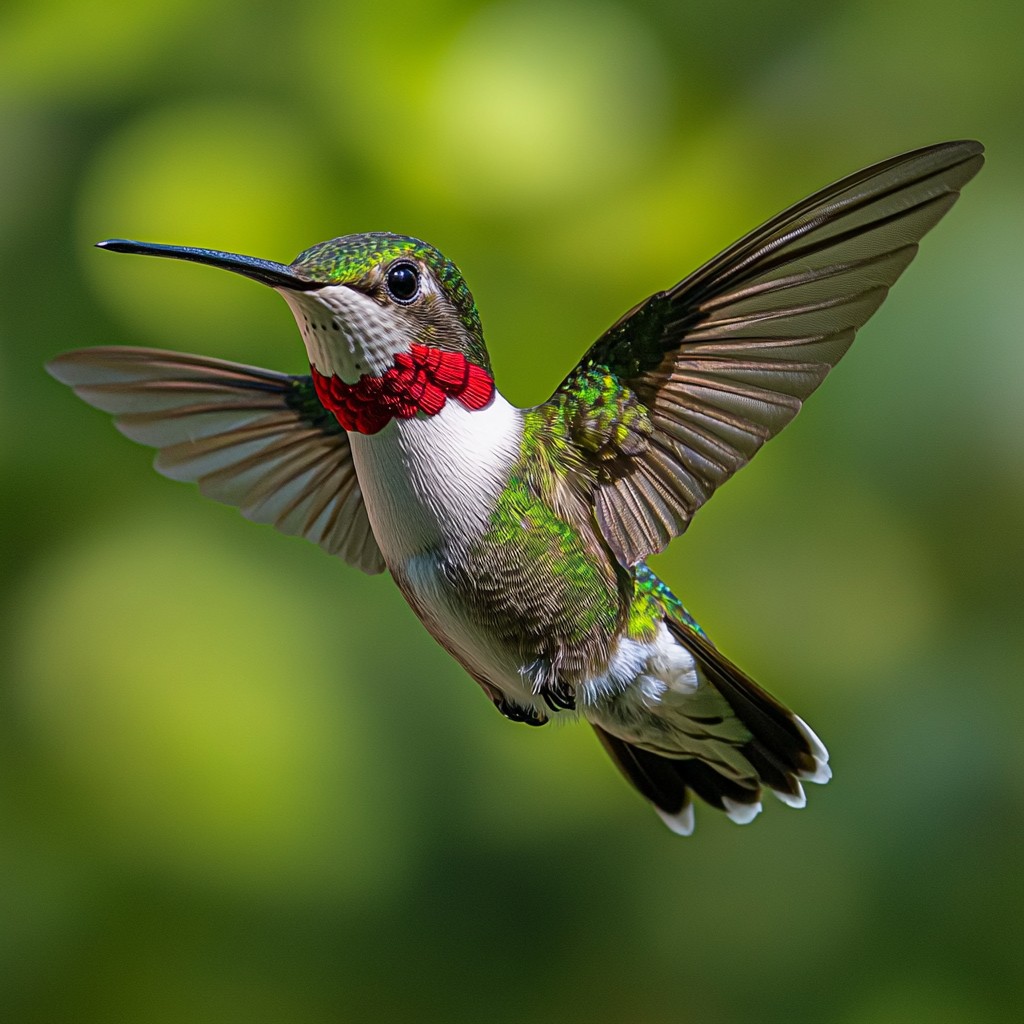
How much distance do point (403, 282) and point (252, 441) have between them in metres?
0.33

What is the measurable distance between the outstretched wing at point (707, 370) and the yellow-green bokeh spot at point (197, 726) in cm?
129

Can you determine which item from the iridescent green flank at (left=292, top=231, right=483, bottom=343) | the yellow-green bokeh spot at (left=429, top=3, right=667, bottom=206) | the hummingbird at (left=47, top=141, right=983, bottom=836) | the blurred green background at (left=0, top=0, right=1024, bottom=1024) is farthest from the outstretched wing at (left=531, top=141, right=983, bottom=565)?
the yellow-green bokeh spot at (left=429, top=3, right=667, bottom=206)

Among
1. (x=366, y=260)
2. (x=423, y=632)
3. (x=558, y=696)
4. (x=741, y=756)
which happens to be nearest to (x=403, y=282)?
→ (x=366, y=260)

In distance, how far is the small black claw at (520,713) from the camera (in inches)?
39.3

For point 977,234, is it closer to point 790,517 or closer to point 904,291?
point 904,291

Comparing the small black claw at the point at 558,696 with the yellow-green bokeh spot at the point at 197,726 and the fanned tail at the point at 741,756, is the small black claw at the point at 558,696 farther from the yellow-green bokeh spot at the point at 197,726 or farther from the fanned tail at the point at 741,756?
the yellow-green bokeh spot at the point at 197,726

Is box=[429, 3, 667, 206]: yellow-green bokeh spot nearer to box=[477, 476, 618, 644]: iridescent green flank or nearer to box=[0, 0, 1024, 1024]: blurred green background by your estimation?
box=[0, 0, 1024, 1024]: blurred green background

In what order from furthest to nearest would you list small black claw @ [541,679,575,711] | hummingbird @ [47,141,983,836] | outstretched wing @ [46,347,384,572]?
1. outstretched wing @ [46,347,384,572]
2. small black claw @ [541,679,575,711]
3. hummingbird @ [47,141,983,836]

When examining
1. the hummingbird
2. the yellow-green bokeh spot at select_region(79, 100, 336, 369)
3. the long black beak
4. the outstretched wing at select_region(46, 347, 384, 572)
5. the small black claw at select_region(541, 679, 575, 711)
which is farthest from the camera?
the yellow-green bokeh spot at select_region(79, 100, 336, 369)

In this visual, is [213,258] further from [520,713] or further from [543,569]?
[520,713]

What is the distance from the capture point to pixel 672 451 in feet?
3.10

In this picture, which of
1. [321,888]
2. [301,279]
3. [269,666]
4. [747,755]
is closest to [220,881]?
Answer: [321,888]

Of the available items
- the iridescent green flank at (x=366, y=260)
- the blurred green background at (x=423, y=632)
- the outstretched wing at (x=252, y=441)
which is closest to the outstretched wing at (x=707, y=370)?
the iridescent green flank at (x=366, y=260)

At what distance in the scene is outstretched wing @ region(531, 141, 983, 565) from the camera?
2.82ft
